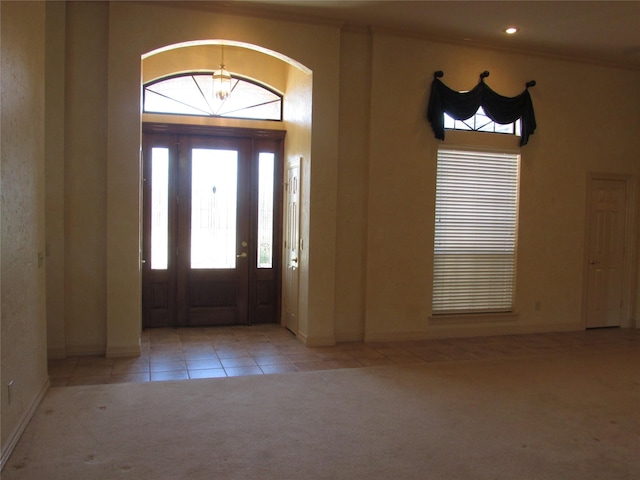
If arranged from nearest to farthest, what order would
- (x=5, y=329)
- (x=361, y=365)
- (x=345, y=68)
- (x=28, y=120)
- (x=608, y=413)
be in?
(x=5, y=329) < (x=28, y=120) < (x=608, y=413) < (x=361, y=365) < (x=345, y=68)

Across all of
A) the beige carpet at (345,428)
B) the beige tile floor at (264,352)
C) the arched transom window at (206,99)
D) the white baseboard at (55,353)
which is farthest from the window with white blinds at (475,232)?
the white baseboard at (55,353)

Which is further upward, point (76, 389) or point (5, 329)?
point (5, 329)

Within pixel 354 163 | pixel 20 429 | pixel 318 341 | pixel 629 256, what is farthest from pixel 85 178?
pixel 629 256

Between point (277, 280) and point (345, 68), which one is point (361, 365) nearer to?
point (277, 280)

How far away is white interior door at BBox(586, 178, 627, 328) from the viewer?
687cm

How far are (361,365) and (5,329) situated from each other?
307 centimetres

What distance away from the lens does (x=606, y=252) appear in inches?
273

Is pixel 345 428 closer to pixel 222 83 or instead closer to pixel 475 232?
pixel 475 232

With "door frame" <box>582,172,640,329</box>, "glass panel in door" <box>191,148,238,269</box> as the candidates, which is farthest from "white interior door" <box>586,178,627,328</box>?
"glass panel in door" <box>191,148,238,269</box>

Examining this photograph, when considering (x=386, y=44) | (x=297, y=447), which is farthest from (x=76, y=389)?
(x=386, y=44)

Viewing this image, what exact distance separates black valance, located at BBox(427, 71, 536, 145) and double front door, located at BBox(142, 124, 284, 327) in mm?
1985

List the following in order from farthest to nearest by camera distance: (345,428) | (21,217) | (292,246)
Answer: (292,246)
(345,428)
(21,217)

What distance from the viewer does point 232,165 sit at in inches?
256

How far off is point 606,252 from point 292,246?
4.25 m
